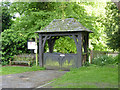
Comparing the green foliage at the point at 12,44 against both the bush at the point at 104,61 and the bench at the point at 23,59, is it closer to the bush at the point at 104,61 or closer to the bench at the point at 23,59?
the bench at the point at 23,59

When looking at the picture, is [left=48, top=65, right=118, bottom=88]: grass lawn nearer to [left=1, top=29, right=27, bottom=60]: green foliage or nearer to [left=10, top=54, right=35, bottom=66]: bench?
[left=10, top=54, right=35, bottom=66]: bench

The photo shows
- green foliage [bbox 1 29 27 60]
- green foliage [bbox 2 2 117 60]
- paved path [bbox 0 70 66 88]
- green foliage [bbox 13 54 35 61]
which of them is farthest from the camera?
green foliage [bbox 1 29 27 60]

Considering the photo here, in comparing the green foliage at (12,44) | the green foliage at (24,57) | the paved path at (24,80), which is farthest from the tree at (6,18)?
the paved path at (24,80)

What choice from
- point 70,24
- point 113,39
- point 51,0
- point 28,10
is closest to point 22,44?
point 28,10

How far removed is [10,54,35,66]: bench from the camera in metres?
16.7

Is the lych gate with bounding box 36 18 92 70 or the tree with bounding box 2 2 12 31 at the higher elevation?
the tree with bounding box 2 2 12 31

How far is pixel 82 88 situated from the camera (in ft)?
22.9

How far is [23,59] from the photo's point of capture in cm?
1723

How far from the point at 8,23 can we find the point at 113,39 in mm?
14575

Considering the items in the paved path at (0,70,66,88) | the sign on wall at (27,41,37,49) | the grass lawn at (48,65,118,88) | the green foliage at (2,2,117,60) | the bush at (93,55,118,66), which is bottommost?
the paved path at (0,70,66,88)

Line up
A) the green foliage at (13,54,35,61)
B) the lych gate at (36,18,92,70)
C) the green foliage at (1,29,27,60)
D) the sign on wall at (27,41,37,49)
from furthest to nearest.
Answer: the green foliage at (1,29,27,60), the green foliage at (13,54,35,61), the sign on wall at (27,41,37,49), the lych gate at (36,18,92,70)

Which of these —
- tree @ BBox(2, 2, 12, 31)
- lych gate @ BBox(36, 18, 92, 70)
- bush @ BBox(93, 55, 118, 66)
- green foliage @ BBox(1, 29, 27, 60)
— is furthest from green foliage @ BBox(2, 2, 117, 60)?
bush @ BBox(93, 55, 118, 66)

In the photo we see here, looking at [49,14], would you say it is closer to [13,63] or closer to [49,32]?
[49,32]

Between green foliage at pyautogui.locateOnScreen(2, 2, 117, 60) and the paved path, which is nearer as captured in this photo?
the paved path
